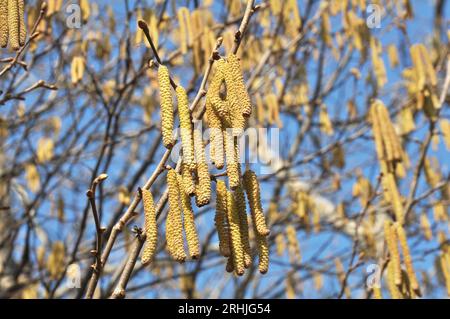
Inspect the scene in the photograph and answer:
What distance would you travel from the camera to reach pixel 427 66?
3.46 metres

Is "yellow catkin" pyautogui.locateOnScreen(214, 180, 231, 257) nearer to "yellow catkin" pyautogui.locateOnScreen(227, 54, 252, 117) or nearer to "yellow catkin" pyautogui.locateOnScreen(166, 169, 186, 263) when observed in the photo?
"yellow catkin" pyautogui.locateOnScreen(166, 169, 186, 263)

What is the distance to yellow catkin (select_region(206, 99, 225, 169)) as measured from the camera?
1.68 meters

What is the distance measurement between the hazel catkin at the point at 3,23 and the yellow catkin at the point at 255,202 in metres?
0.74

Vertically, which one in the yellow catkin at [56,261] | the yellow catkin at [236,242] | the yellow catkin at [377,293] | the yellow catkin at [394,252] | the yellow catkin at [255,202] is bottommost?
the yellow catkin at [236,242]

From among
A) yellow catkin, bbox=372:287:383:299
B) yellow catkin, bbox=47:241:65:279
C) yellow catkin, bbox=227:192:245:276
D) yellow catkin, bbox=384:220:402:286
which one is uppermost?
yellow catkin, bbox=47:241:65:279

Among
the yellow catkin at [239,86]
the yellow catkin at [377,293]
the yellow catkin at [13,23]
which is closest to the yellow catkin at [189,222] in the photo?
the yellow catkin at [239,86]

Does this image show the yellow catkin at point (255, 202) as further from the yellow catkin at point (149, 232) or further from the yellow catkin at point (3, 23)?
the yellow catkin at point (3, 23)

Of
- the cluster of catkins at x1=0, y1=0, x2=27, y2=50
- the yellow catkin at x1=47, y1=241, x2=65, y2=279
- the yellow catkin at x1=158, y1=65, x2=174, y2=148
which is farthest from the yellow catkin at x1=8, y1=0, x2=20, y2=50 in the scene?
the yellow catkin at x1=47, y1=241, x2=65, y2=279

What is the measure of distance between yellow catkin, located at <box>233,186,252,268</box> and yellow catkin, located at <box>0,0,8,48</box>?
76cm

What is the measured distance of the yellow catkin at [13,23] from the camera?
6.72 ft

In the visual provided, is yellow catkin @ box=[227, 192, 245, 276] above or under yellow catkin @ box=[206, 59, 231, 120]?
under

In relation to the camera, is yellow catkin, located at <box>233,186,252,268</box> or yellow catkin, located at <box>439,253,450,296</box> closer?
yellow catkin, located at <box>233,186,252,268</box>

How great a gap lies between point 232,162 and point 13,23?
0.76 meters

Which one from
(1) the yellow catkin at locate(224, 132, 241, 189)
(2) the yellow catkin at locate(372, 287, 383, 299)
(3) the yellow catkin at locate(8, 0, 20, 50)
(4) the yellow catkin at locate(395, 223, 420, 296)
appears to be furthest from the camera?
(2) the yellow catkin at locate(372, 287, 383, 299)
